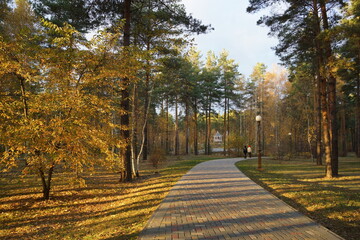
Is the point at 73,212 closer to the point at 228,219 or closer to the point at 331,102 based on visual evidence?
the point at 228,219

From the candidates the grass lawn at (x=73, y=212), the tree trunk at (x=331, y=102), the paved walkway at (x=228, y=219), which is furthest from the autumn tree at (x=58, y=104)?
the tree trunk at (x=331, y=102)

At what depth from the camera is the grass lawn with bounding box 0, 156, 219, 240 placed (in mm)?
4840

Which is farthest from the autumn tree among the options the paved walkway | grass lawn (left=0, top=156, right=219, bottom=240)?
the paved walkway

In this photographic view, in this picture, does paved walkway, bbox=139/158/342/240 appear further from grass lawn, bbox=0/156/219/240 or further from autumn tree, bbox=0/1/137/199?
autumn tree, bbox=0/1/137/199

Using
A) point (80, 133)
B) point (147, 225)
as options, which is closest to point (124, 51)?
point (80, 133)

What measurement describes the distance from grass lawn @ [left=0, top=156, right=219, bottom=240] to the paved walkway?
1.57 feet

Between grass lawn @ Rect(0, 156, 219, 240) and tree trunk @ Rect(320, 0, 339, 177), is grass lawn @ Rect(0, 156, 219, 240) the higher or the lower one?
the lower one

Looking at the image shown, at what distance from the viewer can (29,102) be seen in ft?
21.8

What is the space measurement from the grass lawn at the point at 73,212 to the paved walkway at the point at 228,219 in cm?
48

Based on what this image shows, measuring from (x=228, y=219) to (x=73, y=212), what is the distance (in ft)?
15.0

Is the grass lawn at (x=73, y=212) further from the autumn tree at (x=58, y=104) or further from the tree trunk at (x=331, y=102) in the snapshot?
the tree trunk at (x=331, y=102)

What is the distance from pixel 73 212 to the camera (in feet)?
21.9

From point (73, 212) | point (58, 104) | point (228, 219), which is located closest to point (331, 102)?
point (228, 219)

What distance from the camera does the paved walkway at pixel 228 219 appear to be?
403 cm
